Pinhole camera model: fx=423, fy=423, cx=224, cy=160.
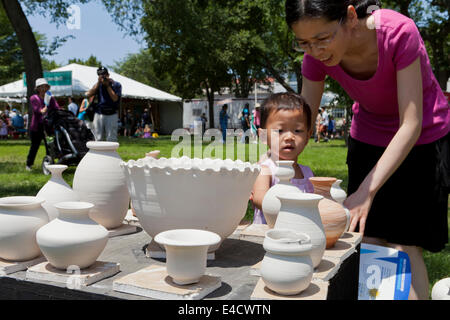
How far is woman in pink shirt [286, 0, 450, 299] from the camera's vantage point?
1568 mm

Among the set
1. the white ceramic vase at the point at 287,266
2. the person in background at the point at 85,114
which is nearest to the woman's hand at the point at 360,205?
the white ceramic vase at the point at 287,266

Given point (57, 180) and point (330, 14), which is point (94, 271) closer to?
point (57, 180)

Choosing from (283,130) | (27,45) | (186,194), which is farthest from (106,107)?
(27,45)

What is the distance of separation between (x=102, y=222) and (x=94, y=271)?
1.76 feet

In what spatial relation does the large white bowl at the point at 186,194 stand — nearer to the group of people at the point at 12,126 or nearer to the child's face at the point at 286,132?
the child's face at the point at 286,132

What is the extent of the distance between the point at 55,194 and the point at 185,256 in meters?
0.71

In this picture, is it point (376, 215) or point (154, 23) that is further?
point (154, 23)

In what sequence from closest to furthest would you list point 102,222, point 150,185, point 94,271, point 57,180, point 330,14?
point 94,271 < point 150,185 < point 330,14 < point 57,180 < point 102,222

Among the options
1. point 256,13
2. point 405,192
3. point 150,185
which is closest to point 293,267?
point 150,185

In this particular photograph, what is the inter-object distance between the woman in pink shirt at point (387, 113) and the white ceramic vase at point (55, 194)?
3.46 feet

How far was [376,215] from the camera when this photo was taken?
2.10 metres

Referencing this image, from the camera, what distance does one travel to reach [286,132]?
83.3 inches

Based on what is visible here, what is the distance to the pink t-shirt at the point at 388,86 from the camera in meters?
1.62

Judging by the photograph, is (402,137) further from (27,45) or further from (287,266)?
(27,45)
